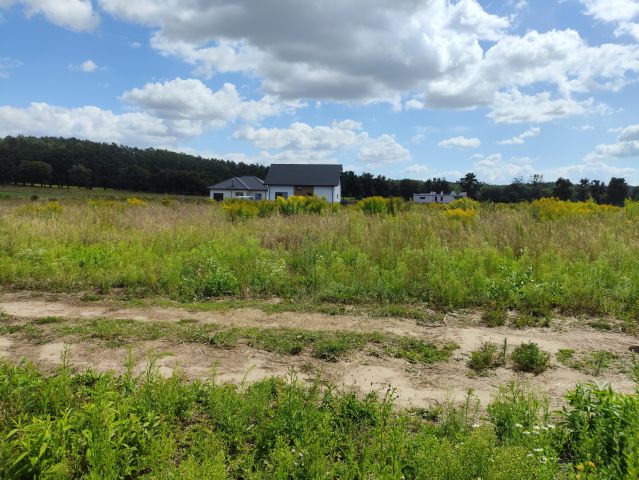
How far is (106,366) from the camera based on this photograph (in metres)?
3.67

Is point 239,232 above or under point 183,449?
above

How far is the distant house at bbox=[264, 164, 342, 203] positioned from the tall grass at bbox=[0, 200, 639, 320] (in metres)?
42.0

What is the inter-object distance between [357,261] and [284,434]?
4877 mm

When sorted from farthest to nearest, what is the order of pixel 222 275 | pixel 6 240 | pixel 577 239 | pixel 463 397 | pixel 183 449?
pixel 6 240, pixel 577 239, pixel 222 275, pixel 463 397, pixel 183 449

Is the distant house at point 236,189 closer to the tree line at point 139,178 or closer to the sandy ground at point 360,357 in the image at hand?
the tree line at point 139,178

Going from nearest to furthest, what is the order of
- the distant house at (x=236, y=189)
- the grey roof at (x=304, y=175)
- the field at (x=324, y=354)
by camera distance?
the field at (x=324, y=354) → the grey roof at (x=304, y=175) → the distant house at (x=236, y=189)

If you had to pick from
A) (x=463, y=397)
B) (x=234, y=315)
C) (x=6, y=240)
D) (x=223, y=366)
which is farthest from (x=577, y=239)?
(x=6, y=240)

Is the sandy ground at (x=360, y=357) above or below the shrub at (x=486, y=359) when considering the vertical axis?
below

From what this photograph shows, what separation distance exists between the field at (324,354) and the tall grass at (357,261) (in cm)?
4

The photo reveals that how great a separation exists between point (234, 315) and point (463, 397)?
304 cm

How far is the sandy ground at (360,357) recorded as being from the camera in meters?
3.48

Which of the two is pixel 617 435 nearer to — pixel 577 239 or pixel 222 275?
pixel 222 275

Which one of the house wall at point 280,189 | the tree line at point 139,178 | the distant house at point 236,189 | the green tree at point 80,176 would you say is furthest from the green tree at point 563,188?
the green tree at point 80,176

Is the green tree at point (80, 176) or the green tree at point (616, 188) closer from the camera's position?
the green tree at point (616, 188)
